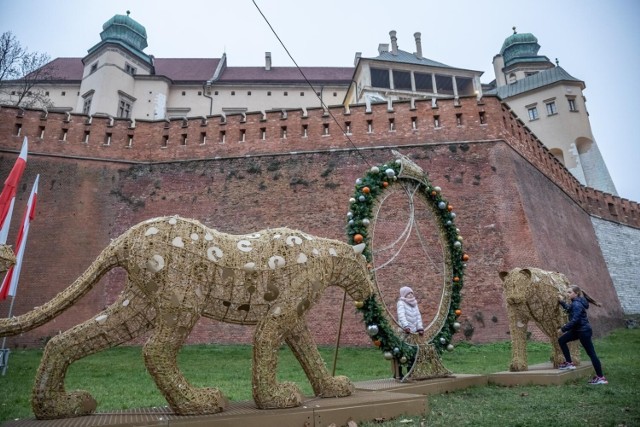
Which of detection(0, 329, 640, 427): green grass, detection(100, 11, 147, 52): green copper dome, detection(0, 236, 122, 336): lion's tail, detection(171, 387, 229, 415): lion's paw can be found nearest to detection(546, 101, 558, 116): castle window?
detection(0, 329, 640, 427): green grass

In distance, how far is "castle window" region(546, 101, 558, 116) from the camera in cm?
3384

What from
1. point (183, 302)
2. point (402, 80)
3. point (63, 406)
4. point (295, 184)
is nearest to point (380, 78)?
point (402, 80)

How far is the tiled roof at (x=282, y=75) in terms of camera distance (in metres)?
37.9

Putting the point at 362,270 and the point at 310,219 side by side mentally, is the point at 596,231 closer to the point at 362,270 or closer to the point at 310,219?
the point at 310,219

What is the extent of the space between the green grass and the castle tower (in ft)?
65.1

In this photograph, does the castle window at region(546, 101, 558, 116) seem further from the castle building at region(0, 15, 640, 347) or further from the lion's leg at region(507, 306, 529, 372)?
the lion's leg at region(507, 306, 529, 372)

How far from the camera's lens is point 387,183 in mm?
7645

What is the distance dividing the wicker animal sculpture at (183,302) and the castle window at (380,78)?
31236 millimetres

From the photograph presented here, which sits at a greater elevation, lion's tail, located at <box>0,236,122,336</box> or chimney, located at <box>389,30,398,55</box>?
chimney, located at <box>389,30,398,55</box>

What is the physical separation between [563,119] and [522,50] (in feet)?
46.7

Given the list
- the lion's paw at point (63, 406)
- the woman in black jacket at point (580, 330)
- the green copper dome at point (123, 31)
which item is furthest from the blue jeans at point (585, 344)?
the green copper dome at point (123, 31)

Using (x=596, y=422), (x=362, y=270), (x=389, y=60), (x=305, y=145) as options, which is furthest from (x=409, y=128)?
(x=389, y=60)

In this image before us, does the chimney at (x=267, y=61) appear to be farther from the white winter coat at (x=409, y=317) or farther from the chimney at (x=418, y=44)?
the white winter coat at (x=409, y=317)

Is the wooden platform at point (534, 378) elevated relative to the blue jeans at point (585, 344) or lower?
lower
